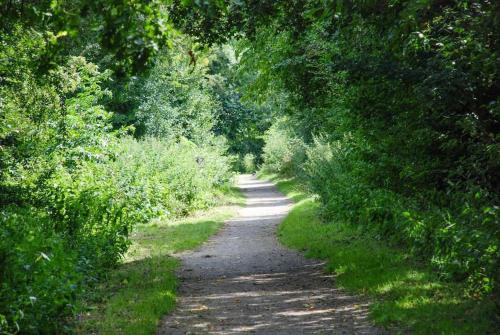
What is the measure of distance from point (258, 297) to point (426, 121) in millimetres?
4202

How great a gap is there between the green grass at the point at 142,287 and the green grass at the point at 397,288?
325 centimetres

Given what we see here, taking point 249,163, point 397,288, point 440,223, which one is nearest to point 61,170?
point 397,288

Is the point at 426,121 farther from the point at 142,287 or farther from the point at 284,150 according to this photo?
the point at 284,150

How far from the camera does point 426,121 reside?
29.1ft

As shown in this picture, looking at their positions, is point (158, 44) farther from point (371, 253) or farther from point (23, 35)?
point (371, 253)

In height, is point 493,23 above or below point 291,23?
below

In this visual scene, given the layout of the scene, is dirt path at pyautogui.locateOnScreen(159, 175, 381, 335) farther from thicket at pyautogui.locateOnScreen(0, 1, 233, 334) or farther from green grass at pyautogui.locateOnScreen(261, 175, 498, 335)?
thicket at pyautogui.locateOnScreen(0, 1, 233, 334)

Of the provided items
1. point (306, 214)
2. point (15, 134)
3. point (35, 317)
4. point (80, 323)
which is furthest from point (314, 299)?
point (306, 214)

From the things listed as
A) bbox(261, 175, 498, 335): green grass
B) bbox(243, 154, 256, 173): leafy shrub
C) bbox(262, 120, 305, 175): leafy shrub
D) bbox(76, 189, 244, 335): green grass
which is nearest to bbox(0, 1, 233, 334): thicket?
bbox(76, 189, 244, 335): green grass

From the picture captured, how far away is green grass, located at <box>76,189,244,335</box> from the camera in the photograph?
26.8ft

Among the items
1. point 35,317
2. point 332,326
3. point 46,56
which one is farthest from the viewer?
point 332,326

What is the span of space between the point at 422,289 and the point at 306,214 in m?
12.9

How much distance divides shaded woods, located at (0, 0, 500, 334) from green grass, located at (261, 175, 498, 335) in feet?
0.97

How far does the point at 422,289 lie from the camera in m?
9.04
